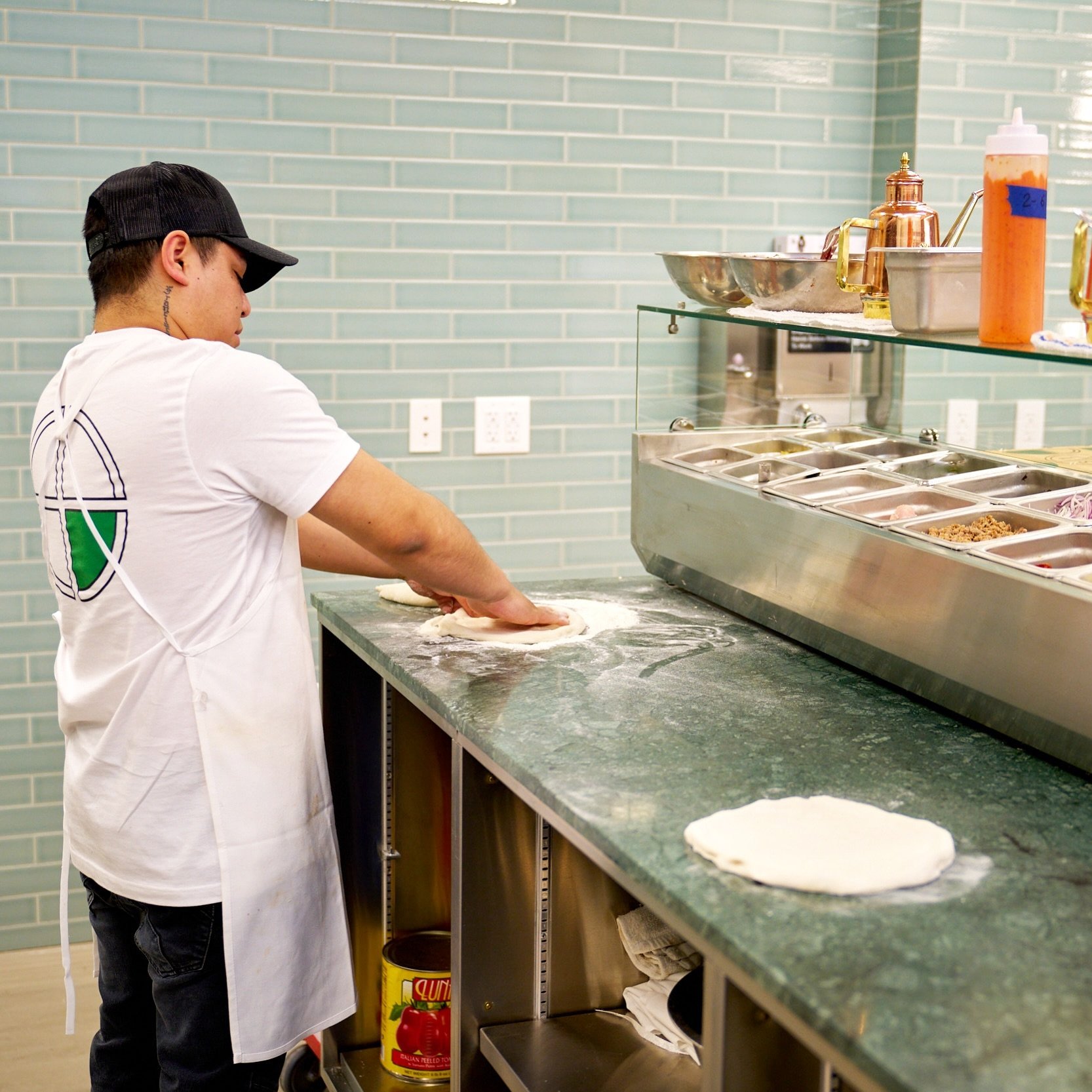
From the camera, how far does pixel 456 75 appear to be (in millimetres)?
3240

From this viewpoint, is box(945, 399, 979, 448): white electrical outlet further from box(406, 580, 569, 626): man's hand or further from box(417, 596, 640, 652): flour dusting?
box(406, 580, 569, 626): man's hand

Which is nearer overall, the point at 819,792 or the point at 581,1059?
the point at 819,792

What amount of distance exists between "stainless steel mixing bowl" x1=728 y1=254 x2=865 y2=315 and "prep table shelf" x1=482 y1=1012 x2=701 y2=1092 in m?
1.09

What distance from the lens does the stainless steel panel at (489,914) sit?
1729 mm

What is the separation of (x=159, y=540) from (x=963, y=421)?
2518 mm

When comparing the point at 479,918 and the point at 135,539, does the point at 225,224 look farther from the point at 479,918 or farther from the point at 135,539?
the point at 479,918

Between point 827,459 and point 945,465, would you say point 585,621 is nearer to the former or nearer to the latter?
point 827,459

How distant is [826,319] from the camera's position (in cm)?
190

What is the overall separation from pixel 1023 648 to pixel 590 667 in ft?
2.13

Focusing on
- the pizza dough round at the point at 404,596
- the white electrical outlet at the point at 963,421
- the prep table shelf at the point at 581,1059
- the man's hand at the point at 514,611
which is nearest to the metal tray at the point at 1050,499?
the man's hand at the point at 514,611

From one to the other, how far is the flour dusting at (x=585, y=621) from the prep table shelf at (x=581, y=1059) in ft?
1.82

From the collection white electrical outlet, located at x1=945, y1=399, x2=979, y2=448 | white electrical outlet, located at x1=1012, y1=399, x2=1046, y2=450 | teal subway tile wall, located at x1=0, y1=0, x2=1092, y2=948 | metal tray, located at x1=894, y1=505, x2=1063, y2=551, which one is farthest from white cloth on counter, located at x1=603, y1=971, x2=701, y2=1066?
white electrical outlet, located at x1=945, y1=399, x2=979, y2=448

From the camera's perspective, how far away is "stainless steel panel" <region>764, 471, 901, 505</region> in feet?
6.68

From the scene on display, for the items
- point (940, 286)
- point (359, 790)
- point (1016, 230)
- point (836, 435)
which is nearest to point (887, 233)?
point (940, 286)
